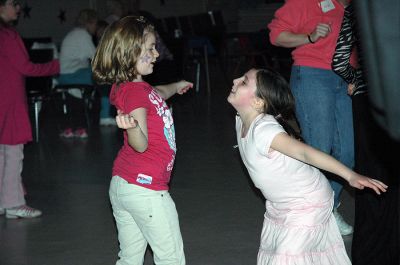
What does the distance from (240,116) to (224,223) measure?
6.06ft

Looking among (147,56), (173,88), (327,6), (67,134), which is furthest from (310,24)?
(67,134)

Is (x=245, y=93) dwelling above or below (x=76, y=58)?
above

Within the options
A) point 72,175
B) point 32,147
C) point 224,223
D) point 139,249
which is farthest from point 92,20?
point 139,249

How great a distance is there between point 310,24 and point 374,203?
4.23 ft

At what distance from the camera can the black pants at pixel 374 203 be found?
3271mm

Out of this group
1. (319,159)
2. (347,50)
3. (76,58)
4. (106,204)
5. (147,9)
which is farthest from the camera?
(147,9)

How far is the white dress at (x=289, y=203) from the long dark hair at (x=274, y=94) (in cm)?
8

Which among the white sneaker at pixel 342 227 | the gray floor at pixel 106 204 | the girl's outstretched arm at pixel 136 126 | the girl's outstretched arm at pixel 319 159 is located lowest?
the gray floor at pixel 106 204

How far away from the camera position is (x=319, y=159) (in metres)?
2.74

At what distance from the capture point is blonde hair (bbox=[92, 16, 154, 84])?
3.12 m

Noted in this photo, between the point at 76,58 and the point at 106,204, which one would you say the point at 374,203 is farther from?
the point at 76,58

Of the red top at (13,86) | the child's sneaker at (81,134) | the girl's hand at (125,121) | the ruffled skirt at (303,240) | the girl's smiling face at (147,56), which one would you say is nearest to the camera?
the girl's hand at (125,121)

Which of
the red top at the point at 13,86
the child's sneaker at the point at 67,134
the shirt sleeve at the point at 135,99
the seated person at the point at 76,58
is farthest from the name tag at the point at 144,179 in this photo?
the seated person at the point at 76,58

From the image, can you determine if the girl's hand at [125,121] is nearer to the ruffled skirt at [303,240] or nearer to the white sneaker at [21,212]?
the ruffled skirt at [303,240]
